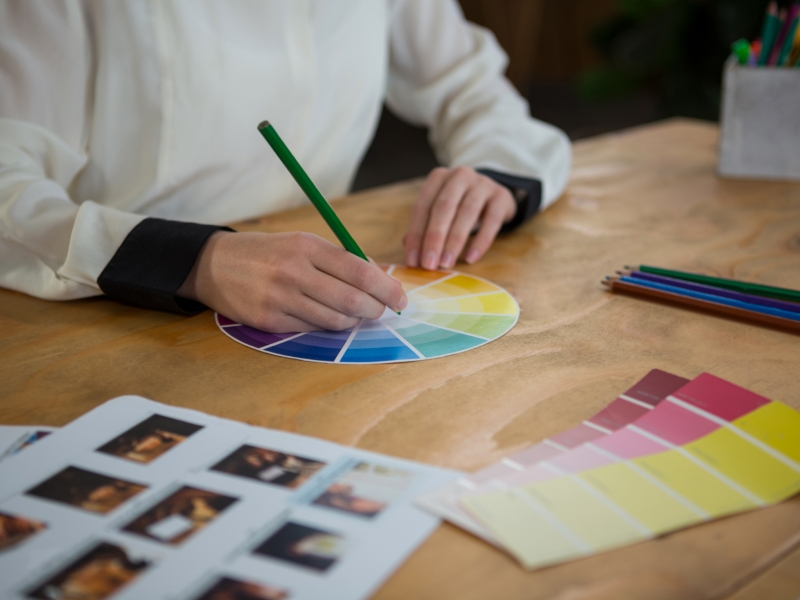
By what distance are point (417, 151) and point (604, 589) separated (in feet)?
11.7

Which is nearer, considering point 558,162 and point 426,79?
point 558,162

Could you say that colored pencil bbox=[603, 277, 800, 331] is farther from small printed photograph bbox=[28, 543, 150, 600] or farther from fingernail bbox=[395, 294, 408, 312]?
small printed photograph bbox=[28, 543, 150, 600]

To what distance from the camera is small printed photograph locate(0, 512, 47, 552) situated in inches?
16.5

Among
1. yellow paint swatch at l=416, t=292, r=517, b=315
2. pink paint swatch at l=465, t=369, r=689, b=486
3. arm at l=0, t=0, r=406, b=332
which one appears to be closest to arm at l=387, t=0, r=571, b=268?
yellow paint swatch at l=416, t=292, r=517, b=315

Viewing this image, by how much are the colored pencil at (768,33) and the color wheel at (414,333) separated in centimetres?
69

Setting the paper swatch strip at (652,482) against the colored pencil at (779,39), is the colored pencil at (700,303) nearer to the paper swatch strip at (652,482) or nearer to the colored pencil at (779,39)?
the paper swatch strip at (652,482)

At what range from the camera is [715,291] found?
28.7 inches

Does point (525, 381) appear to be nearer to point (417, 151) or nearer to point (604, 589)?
point (604, 589)

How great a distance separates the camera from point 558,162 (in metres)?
1.12

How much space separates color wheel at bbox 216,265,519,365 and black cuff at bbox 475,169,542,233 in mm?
218

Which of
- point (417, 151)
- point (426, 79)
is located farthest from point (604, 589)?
point (417, 151)

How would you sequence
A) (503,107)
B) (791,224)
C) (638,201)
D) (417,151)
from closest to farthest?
1. (791,224)
2. (638,201)
3. (503,107)
4. (417,151)


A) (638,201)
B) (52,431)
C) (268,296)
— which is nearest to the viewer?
(52,431)

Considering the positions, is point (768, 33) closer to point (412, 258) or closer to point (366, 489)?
point (412, 258)
